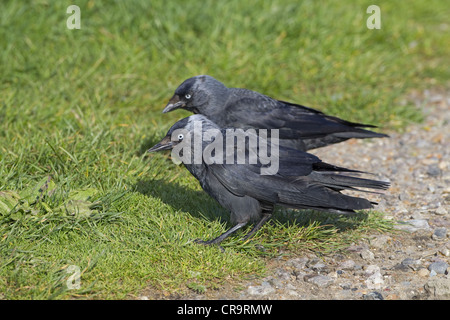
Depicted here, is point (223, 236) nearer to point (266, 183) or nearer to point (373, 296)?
point (266, 183)

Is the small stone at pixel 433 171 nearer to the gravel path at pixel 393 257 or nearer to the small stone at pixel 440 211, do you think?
the gravel path at pixel 393 257

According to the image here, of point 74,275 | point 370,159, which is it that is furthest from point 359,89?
point 74,275

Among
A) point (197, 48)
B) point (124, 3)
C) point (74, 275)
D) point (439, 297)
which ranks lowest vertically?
point (439, 297)

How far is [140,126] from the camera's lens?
5750 millimetres

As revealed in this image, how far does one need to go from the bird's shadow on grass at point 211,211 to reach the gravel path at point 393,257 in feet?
0.87

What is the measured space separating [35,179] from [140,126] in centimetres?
135

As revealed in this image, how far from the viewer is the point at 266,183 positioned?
13.5 feet

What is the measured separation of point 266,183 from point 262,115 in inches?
57.9

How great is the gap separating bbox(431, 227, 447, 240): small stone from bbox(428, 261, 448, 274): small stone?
416 millimetres

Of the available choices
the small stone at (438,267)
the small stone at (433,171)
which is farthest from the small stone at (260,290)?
the small stone at (433,171)

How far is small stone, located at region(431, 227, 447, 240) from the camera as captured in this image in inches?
169

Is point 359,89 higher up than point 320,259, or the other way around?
point 359,89

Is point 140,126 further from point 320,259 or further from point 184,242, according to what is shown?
point 320,259

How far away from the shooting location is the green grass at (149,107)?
12.7 feet
